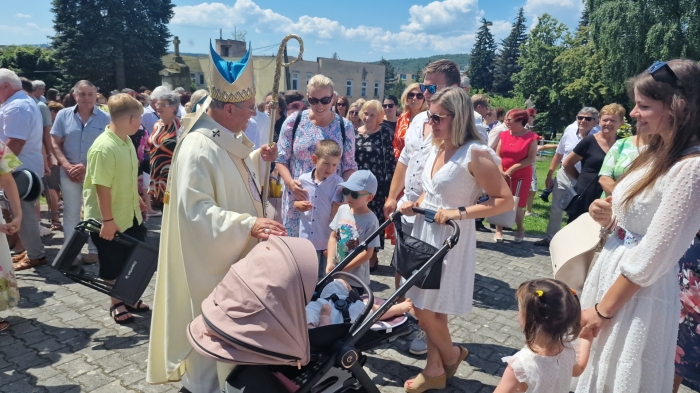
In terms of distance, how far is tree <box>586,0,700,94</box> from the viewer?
25.2 m

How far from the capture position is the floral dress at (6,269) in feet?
13.5

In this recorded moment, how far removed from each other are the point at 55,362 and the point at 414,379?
9.05 ft

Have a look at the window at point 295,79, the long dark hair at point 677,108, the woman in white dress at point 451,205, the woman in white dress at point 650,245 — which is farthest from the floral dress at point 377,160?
the window at point 295,79

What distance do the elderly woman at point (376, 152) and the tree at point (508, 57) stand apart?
81122 mm

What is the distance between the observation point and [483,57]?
83000 millimetres

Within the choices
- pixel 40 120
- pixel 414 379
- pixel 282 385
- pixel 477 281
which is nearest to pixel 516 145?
pixel 477 281

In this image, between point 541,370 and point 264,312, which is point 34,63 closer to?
point 264,312

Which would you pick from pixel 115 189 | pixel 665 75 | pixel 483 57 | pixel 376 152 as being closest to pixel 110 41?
pixel 376 152

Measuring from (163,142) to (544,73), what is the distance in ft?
154

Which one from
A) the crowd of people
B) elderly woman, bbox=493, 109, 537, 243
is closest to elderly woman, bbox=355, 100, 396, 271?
the crowd of people

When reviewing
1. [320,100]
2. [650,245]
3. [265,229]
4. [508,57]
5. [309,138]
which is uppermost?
Answer: [508,57]

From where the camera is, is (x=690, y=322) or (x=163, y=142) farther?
(x=163, y=142)

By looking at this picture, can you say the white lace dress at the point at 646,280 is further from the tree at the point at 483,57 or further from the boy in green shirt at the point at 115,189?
the tree at the point at 483,57

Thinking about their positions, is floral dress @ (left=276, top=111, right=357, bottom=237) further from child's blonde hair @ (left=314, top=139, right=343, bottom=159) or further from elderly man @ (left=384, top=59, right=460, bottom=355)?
elderly man @ (left=384, top=59, right=460, bottom=355)
